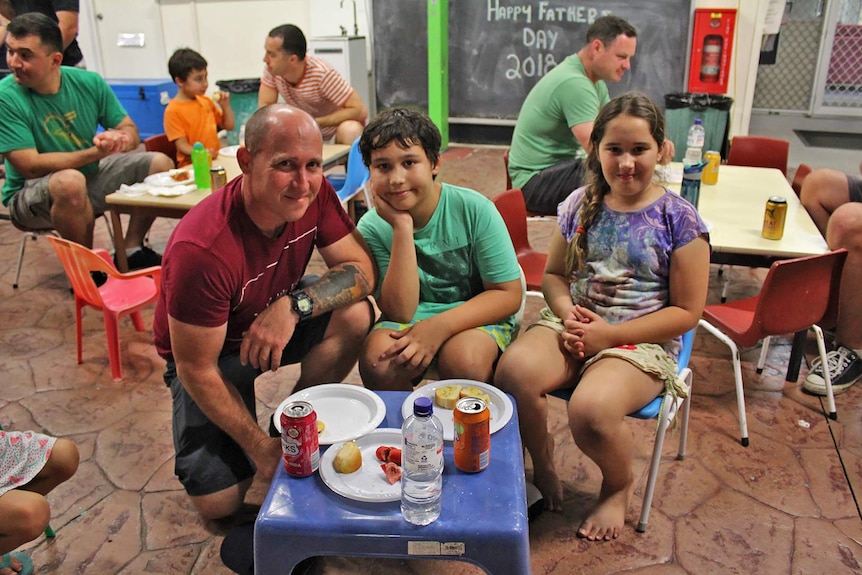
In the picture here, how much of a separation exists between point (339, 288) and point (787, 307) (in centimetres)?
161

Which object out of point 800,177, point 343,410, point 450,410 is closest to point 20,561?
point 343,410

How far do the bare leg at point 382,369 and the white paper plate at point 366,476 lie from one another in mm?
423

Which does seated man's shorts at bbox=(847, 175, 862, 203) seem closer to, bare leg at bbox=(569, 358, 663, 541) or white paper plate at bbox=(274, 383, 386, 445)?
bare leg at bbox=(569, 358, 663, 541)

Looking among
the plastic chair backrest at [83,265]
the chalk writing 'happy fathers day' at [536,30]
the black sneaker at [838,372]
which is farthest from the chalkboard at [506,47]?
the plastic chair backrest at [83,265]

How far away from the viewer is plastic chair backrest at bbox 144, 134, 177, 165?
4.49 m

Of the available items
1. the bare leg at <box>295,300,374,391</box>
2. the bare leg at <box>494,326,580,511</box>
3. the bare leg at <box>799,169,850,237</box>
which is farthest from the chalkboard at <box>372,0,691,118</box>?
the bare leg at <box>295,300,374,391</box>

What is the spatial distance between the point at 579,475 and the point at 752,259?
41.4 inches

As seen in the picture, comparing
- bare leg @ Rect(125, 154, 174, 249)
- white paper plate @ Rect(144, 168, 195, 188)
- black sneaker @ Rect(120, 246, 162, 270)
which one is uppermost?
white paper plate @ Rect(144, 168, 195, 188)

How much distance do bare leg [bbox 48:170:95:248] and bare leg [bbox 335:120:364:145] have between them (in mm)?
1564

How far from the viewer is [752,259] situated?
2.71 meters

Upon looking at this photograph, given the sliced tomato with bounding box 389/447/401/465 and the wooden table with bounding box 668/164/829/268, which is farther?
the wooden table with bounding box 668/164/829/268

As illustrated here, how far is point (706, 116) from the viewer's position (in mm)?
5430

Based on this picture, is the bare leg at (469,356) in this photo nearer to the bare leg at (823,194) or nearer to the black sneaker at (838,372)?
the black sneaker at (838,372)

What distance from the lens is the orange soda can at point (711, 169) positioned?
3430 mm
